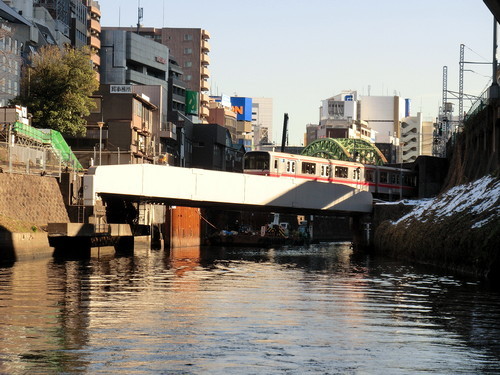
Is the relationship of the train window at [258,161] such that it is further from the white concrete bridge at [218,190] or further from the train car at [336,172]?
the white concrete bridge at [218,190]

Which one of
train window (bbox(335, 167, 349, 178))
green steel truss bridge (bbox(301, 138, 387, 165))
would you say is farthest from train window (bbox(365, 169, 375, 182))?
green steel truss bridge (bbox(301, 138, 387, 165))

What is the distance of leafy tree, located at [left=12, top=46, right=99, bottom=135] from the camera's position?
93.1m

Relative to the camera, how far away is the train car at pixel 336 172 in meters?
92.6

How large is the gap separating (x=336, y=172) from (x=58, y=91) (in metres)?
29.6


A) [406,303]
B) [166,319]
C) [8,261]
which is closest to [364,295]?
[406,303]

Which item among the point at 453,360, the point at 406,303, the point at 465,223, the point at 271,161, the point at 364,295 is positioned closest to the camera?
the point at 453,360

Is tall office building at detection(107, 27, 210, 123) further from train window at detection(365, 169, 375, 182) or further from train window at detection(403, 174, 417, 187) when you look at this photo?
train window at detection(365, 169, 375, 182)

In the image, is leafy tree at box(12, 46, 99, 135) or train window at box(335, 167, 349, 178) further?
train window at box(335, 167, 349, 178)

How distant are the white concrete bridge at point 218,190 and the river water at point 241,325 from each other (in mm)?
23462

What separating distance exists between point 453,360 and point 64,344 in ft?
25.6

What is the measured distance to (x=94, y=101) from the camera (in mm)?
105438

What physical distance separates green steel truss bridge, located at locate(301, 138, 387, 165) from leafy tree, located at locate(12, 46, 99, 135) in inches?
3553

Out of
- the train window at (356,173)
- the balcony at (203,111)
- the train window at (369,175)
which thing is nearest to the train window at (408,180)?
the train window at (369,175)

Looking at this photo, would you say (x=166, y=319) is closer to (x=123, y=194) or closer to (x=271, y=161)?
(x=123, y=194)
